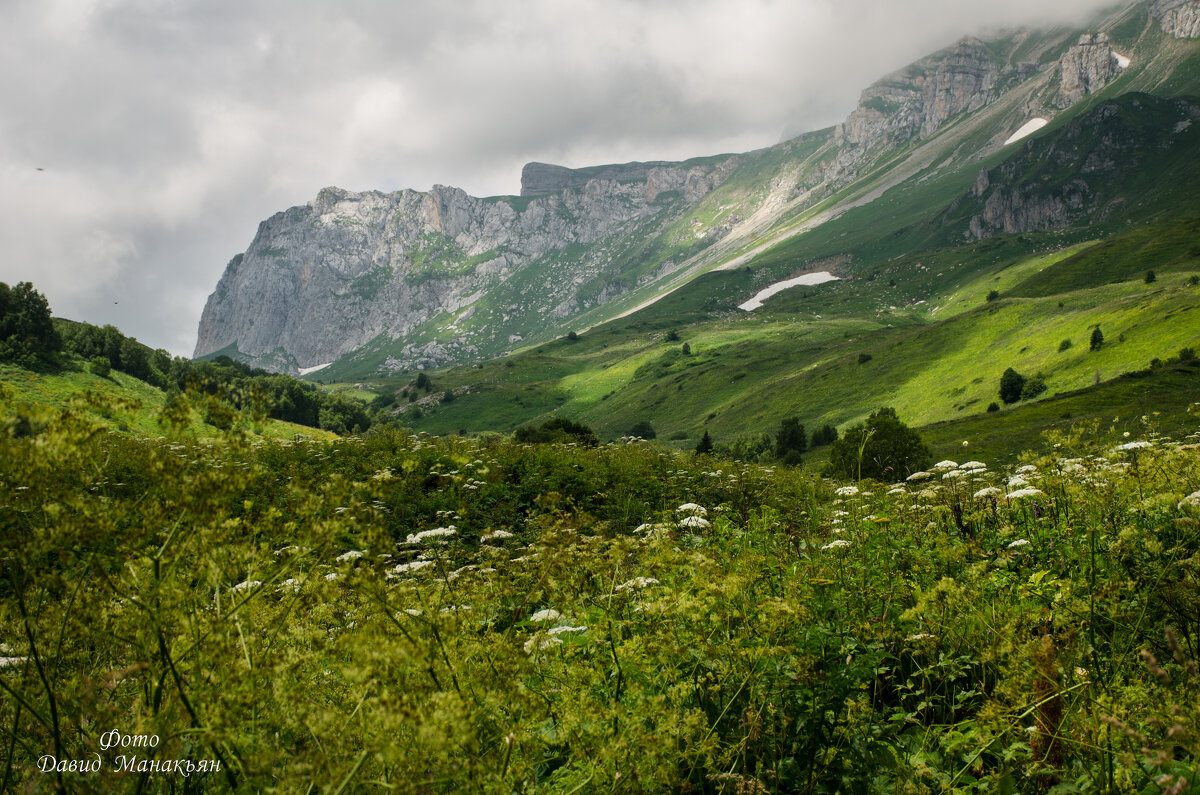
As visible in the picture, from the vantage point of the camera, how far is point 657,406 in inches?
5837

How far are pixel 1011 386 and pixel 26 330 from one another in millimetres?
98881

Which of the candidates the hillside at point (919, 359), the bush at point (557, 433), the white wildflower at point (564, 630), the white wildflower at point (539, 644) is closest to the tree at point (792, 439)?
the hillside at point (919, 359)

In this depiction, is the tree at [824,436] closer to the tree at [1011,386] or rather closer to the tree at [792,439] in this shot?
the tree at [792,439]

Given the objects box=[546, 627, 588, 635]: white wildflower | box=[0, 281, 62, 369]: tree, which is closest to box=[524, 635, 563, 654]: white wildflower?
box=[546, 627, 588, 635]: white wildflower

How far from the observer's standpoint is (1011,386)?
71.8 meters

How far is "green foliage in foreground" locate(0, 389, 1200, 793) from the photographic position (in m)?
2.64

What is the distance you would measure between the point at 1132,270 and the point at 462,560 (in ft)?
565

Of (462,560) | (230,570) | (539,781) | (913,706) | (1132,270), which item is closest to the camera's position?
(230,570)

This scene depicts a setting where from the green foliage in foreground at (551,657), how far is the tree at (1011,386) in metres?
77.3

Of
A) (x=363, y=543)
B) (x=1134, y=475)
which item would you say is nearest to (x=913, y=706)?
(x=1134, y=475)

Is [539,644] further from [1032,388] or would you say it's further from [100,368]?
[1032,388]

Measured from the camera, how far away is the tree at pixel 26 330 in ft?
141

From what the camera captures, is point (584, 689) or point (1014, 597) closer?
point (584, 689)

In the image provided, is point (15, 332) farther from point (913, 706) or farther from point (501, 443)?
point (913, 706)
